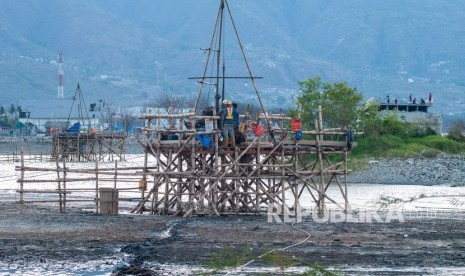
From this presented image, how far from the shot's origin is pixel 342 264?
20953mm

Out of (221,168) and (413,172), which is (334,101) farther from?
(221,168)

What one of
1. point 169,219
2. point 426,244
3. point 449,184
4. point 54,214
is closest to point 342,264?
point 426,244

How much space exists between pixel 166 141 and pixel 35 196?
10.4 m

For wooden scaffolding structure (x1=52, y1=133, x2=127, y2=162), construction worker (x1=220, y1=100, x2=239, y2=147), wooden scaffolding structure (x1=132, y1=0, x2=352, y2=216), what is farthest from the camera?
wooden scaffolding structure (x1=52, y1=133, x2=127, y2=162)

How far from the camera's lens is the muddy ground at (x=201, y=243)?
2067 centimetres

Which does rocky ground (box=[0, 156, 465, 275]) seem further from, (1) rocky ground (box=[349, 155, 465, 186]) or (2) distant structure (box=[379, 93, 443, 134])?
(2) distant structure (box=[379, 93, 443, 134])

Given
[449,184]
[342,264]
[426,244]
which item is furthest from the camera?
[449,184]

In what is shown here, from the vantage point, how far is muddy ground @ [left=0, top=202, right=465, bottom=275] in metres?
20.7

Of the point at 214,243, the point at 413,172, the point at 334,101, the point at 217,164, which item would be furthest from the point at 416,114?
the point at 214,243

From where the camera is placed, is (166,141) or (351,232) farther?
(166,141)

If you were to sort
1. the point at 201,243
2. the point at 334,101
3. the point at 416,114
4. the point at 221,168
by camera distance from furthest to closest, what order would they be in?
the point at 416,114, the point at 334,101, the point at 221,168, the point at 201,243

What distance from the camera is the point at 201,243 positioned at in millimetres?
24016

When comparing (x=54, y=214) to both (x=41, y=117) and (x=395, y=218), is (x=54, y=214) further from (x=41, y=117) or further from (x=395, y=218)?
(x=41, y=117)

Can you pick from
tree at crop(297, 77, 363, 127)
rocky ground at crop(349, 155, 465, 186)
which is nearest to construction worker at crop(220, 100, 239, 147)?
rocky ground at crop(349, 155, 465, 186)
